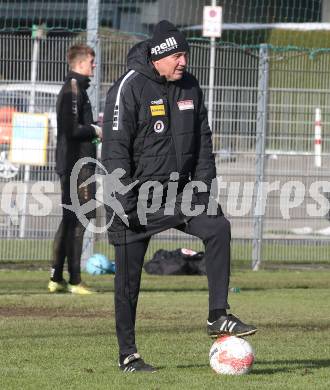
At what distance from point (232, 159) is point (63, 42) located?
3.01 m

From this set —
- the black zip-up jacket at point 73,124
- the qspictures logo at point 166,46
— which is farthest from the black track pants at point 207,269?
the black zip-up jacket at point 73,124

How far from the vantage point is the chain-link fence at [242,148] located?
1683 centimetres

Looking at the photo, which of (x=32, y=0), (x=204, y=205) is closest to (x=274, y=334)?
(x=204, y=205)

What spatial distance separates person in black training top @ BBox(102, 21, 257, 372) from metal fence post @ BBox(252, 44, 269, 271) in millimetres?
9476

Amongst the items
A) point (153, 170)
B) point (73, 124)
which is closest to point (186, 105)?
point (153, 170)

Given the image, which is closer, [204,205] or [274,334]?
[204,205]

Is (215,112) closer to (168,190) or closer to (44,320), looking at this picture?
(44,320)

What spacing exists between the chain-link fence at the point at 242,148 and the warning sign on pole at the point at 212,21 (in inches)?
78.7

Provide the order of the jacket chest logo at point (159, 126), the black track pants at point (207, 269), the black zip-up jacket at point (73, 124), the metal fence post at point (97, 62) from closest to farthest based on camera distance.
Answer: the black track pants at point (207, 269) < the jacket chest logo at point (159, 126) < the black zip-up jacket at point (73, 124) < the metal fence post at point (97, 62)

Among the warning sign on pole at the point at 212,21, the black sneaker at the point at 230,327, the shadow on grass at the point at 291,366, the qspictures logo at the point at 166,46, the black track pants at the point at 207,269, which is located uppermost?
the warning sign on pole at the point at 212,21

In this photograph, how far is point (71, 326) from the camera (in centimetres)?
1030

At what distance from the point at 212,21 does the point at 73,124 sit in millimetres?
7164

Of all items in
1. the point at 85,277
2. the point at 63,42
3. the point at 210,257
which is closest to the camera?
the point at 210,257

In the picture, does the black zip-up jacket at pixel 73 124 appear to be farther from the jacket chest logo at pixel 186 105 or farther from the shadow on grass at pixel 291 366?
the shadow on grass at pixel 291 366
